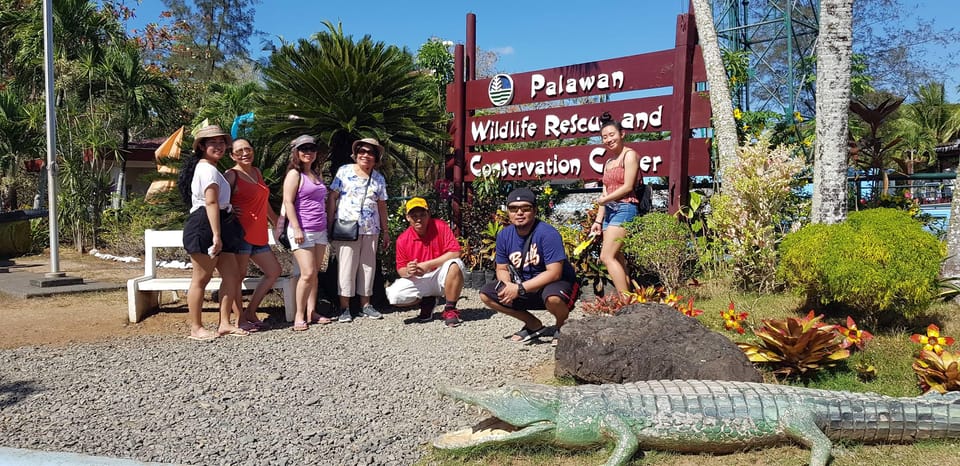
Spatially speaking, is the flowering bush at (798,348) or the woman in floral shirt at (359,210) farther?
the woman in floral shirt at (359,210)

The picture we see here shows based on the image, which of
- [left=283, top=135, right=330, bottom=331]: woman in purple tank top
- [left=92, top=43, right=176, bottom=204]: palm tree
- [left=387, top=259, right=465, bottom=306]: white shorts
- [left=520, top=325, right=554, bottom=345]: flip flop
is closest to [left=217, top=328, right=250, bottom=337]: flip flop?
[left=283, top=135, right=330, bottom=331]: woman in purple tank top

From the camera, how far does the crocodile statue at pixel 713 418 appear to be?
2.86 meters

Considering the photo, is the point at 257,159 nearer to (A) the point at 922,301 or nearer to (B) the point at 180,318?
(B) the point at 180,318

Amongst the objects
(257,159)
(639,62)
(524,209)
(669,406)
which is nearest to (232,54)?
(257,159)

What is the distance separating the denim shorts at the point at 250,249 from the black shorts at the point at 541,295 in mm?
2143

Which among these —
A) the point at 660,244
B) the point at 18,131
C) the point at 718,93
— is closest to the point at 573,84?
the point at 718,93

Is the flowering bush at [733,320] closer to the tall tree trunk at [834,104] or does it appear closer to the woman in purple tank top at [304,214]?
the tall tree trunk at [834,104]

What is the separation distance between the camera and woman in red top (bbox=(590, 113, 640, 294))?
5.61m

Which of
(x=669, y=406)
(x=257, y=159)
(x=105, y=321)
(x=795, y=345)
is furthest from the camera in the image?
(x=257, y=159)

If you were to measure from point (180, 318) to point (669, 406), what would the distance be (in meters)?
5.11

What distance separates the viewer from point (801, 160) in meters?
5.80

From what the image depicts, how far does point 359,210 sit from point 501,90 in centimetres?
321

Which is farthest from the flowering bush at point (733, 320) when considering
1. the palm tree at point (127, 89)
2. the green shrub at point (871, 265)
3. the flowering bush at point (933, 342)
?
the palm tree at point (127, 89)

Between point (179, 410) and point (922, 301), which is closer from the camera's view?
point (179, 410)
